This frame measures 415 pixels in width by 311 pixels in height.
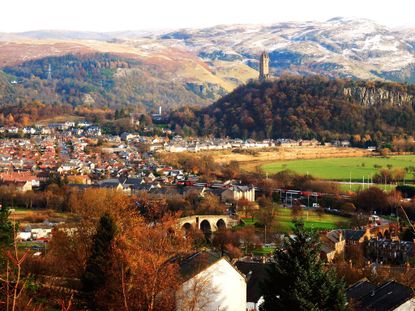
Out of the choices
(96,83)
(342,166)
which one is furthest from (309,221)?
(96,83)

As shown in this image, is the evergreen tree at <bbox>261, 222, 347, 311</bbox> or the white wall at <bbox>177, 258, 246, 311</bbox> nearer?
the evergreen tree at <bbox>261, 222, 347, 311</bbox>

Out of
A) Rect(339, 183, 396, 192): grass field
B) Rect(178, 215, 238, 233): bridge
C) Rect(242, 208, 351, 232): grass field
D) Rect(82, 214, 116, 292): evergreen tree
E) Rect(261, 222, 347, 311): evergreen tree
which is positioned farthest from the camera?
Rect(339, 183, 396, 192): grass field

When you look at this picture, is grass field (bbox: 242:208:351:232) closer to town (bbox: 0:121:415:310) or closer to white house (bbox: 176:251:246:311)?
town (bbox: 0:121:415:310)

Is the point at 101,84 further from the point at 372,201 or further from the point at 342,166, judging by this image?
the point at 372,201

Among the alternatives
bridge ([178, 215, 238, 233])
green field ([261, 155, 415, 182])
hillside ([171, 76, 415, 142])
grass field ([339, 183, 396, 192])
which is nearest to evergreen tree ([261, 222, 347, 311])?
bridge ([178, 215, 238, 233])

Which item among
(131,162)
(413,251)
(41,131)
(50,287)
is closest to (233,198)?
(413,251)

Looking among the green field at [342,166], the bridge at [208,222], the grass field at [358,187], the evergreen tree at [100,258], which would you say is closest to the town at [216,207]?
the bridge at [208,222]

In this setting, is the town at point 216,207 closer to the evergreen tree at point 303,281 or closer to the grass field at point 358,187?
the grass field at point 358,187
